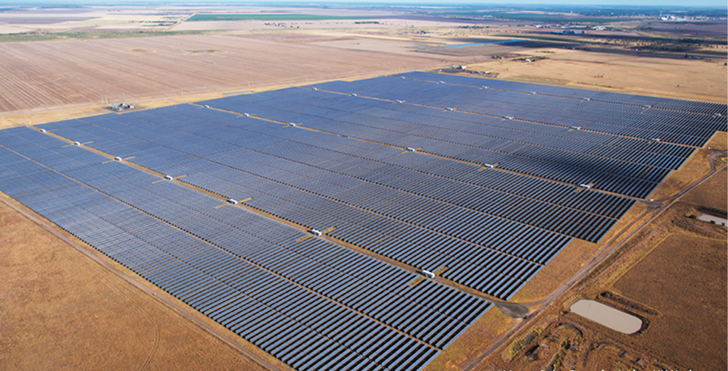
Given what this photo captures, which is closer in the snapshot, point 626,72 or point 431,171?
point 431,171

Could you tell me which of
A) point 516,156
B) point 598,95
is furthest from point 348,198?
point 598,95

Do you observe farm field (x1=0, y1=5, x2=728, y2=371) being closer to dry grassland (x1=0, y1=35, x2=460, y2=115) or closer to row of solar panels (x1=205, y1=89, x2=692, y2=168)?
row of solar panels (x1=205, y1=89, x2=692, y2=168)

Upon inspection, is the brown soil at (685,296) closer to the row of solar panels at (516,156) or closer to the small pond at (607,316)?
the small pond at (607,316)

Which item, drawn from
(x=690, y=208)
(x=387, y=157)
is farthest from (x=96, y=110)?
(x=690, y=208)

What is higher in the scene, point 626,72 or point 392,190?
point 626,72

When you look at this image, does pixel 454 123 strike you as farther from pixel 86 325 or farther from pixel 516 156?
pixel 86 325

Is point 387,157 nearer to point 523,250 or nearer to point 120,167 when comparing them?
point 523,250
